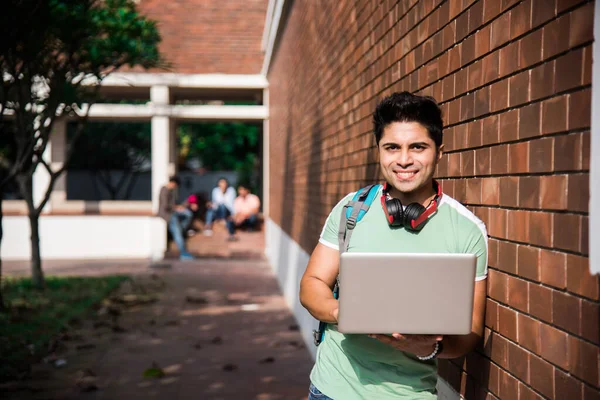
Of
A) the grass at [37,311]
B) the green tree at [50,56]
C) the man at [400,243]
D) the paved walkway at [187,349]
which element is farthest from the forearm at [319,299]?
the green tree at [50,56]

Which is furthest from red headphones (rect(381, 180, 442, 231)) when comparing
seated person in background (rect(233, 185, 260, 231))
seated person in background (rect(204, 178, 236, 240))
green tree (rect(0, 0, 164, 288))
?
seated person in background (rect(233, 185, 260, 231))

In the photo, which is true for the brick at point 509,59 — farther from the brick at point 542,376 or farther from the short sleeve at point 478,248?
the brick at point 542,376

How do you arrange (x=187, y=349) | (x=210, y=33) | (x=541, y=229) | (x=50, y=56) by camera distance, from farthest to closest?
(x=210, y=33), (x=50, y=56), (x=187, y=349), (x=541, y=229)

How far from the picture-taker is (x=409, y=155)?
243 cm

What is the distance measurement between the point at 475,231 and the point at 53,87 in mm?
7533

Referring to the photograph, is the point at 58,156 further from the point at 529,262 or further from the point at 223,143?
the point at 529,262

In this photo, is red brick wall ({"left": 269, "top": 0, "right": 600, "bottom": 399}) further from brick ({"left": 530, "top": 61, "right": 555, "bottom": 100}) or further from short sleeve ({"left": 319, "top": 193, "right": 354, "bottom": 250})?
short sleeve ({"left": 319, "top": 193, "right": 354, "bottom": 250})

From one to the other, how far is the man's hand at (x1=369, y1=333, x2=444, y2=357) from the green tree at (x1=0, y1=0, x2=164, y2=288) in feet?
17.2

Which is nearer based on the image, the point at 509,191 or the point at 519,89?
the point at 519,89

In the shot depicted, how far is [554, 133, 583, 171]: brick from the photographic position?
6.32 ft

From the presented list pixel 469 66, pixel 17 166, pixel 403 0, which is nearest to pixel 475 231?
pixel 469 66

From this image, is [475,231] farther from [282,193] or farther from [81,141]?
[81,141]

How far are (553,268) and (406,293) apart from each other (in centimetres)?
44

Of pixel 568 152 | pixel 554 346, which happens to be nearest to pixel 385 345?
pixel 554 346
